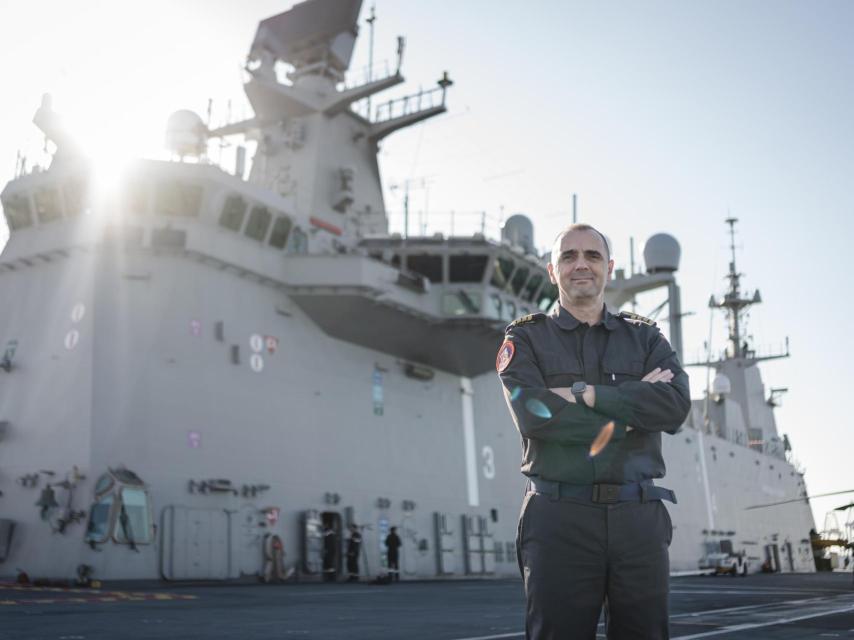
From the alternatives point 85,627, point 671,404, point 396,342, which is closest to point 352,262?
point 396,342

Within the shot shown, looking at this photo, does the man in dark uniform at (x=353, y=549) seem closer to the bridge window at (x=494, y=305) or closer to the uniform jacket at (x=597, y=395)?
the bridge window at (x=494, y=305)

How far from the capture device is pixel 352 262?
875 inches

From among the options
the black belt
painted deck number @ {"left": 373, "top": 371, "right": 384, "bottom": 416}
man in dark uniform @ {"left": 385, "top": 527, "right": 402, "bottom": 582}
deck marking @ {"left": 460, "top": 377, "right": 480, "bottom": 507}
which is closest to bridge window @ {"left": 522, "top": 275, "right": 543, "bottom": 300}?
deck marking @ {"left": 460, "top": 377, "right": 480, "bottom": 507}

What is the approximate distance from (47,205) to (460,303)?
1068cm

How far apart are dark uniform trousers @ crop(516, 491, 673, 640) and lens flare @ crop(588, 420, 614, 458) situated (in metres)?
0.20

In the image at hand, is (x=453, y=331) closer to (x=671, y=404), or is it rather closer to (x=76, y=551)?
(x=76, y=551)

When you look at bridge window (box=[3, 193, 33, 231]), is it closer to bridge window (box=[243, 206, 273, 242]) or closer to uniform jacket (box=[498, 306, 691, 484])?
bridge window (box=[243, 206, 273, 242])

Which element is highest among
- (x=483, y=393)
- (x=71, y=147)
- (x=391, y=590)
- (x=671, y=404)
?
(x=71, y=147)

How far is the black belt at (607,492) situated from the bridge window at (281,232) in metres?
19.5

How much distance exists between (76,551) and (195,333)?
5.14 m

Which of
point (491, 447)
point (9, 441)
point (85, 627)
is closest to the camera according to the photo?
point (85, 627)

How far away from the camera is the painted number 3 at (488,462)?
27953mm

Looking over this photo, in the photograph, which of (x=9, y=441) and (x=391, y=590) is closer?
(x=391, y=590)

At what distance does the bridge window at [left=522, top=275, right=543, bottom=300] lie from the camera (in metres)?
27.2
